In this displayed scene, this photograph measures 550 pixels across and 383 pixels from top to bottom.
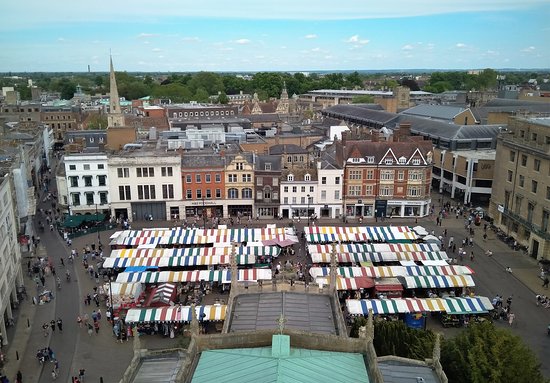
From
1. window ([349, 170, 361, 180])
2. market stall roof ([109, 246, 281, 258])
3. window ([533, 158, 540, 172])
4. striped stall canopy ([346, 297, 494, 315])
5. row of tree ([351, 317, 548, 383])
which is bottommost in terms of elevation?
striped stall canopy ([346, 297, 494, 315])

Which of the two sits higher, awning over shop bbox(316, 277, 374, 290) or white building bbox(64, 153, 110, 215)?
white building bbox(64, 153, 110, 215)

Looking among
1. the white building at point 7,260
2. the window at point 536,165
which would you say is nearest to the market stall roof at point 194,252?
the white building at point 7,260

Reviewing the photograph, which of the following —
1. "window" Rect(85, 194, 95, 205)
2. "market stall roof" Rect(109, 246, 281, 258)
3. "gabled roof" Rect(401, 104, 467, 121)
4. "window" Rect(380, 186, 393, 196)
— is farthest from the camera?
"gabled roof" Rect(401, 104, 467, 121)

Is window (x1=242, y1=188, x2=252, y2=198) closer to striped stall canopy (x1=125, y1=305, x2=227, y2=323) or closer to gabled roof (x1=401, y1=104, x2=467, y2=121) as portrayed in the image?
striped stall canopy (x1=125, y1=305, x2=227, y2=323)

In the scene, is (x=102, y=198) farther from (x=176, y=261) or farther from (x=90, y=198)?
(x=176, y=261)

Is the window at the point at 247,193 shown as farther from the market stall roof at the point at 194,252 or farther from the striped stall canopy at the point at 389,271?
the striped stall canopy at the point at 389,271

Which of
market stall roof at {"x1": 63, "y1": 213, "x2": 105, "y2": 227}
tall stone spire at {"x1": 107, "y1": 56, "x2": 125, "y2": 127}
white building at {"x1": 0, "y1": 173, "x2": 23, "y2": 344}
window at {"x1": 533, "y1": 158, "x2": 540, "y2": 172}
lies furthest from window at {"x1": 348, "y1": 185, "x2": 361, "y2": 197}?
tall stone spire at {"x1": 107, "y1": 56, "x2": 125, "y2": 127}

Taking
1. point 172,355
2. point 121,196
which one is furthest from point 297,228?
point 172,355
